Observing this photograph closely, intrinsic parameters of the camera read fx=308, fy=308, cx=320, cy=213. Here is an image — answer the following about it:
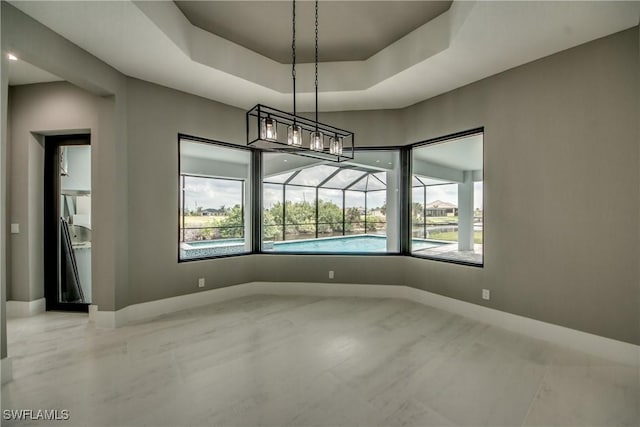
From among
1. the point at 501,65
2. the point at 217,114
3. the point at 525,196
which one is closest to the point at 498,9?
the point at 501,65

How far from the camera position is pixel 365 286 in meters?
4.53

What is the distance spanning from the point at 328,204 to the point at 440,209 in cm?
166

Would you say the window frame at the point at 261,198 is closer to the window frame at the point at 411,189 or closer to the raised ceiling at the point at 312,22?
the window frame at the point at 411,189

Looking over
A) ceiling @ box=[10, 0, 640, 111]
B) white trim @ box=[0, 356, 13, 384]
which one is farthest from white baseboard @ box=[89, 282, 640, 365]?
ceiling @ box=[10, 0, 640, 111]

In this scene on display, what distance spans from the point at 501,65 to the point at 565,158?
116 centimetres

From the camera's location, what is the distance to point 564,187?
9.66 feet

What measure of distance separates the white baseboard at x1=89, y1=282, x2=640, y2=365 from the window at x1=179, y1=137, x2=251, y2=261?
1.90 ft

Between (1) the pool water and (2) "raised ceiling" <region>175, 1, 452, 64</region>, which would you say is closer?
(2) "raised ceiling" <region>175, 1, 452, 64</region>

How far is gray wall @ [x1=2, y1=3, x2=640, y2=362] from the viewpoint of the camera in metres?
2.63

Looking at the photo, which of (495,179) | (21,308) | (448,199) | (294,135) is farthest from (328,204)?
(21,308)

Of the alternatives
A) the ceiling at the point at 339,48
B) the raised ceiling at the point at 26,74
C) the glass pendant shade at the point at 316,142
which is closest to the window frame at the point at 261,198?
the ceiling at the point at 339,48

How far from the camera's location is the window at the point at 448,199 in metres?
3.81

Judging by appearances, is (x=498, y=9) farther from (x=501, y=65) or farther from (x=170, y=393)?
(x=170, y=393)

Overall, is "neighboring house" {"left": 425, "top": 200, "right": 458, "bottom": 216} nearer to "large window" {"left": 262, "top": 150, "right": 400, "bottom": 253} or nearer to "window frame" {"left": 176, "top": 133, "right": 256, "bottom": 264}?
"large window" {"left": 262, "top": 150, "right": 400, "bottom": 253}
